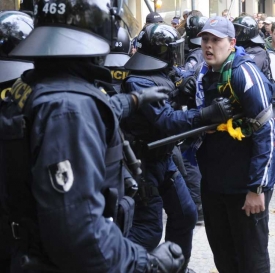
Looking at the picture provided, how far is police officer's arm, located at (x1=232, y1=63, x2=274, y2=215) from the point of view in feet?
10.7

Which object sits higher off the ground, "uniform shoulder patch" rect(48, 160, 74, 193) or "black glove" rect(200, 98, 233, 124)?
"uniform shoulder patch" rect(48, 160, 74, 193)

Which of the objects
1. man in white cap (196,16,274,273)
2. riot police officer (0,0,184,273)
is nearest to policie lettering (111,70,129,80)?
man in white cap (196,16,274,273)

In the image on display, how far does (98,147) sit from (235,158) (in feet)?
5.80

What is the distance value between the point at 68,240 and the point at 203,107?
2.11 metres

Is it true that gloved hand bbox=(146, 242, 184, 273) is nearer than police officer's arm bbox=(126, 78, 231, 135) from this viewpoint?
Yes

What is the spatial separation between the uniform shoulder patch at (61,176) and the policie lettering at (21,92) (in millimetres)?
328

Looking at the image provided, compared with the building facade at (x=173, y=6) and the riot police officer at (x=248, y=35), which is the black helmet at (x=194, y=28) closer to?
the riot police officer at (x=248, y=35)

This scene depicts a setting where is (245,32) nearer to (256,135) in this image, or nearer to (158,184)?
(158,184)

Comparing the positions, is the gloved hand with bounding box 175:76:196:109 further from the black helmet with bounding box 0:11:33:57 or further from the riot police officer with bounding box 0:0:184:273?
the riot police officer with bounding box 0:0:184:273

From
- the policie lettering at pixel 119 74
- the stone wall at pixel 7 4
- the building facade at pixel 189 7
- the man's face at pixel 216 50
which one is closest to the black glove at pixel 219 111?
the man's face at pixel 216 50

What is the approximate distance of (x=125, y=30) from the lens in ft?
18.1

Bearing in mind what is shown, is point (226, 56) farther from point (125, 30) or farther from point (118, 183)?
point (125, 30)

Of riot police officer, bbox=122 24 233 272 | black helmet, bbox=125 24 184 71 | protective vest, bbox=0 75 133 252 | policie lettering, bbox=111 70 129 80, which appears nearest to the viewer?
protective vest, bbox=0 75 133 252

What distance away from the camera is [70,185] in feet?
5.84
